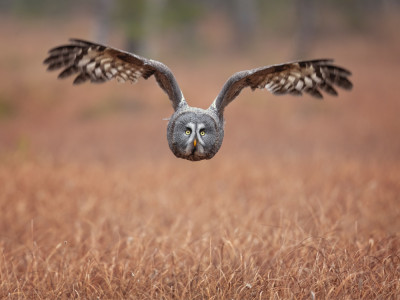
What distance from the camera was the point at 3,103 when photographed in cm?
1417

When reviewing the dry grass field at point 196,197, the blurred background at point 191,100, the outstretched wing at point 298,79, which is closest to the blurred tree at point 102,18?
the blurred background at point 191,100

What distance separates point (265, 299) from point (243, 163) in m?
5.41

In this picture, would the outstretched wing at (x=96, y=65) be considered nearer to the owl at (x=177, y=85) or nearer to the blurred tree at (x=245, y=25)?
the owl at (x=177, y=85)

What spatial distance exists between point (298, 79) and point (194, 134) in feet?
3.88

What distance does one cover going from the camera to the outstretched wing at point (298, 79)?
10.1 feet

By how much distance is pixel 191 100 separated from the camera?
44.9 feet

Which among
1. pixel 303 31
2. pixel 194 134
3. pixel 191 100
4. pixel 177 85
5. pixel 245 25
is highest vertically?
pixel 245 25

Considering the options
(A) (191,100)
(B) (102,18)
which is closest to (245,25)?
(B) (102,18)

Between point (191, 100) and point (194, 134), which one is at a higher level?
point (191, 100)

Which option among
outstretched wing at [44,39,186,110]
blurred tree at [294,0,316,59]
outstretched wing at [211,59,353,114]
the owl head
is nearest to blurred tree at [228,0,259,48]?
blurred tree at [294,0,316,59]

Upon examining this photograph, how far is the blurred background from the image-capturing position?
10844 mm

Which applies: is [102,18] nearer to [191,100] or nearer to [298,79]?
[191,100]

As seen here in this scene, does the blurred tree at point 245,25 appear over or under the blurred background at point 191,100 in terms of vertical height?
over

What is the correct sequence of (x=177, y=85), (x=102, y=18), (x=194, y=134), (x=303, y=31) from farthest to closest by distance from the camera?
(x=102, y=18)
(x=303, y=31)
(x=177, y=85)
(x=194, y=134)
